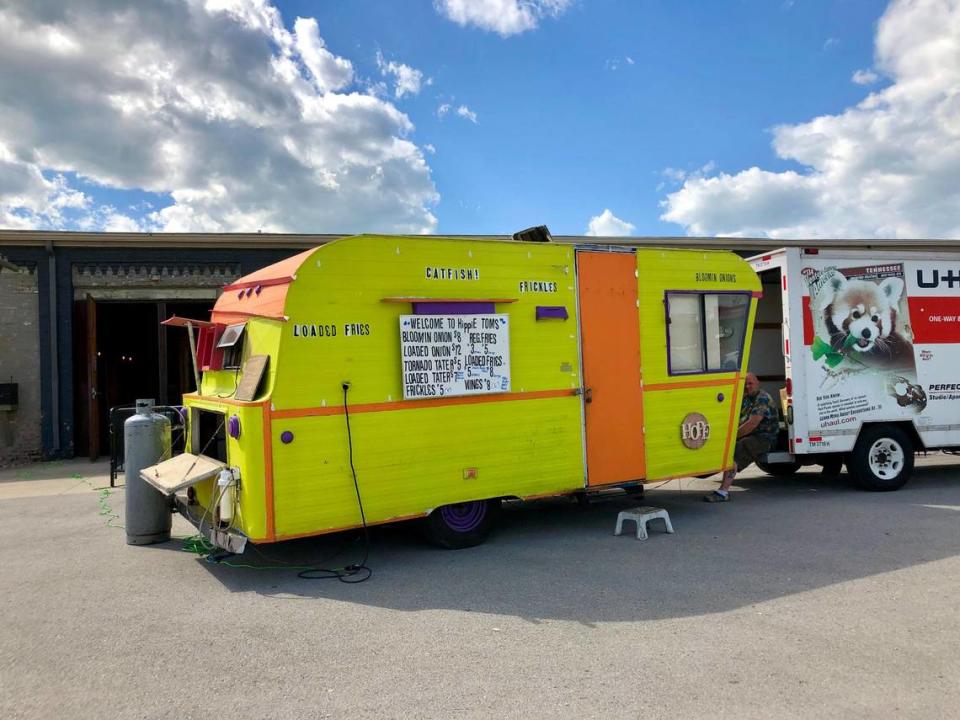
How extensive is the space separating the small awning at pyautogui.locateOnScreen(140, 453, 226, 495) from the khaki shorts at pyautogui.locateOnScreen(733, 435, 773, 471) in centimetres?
619

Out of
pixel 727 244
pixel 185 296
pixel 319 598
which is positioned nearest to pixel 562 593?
pixel 319 598

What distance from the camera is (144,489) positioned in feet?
22.1

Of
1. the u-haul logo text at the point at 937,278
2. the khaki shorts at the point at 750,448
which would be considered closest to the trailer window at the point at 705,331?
the khaki shorts at the point at 750,448

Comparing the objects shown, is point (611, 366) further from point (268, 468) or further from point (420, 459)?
point (268, 468)

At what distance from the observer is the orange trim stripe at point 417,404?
17.7ft

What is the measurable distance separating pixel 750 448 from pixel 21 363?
1413 centimetres

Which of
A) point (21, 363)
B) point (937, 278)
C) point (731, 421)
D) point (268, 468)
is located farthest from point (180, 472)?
point (21, 363)

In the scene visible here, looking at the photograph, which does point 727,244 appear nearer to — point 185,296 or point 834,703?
point 185,296

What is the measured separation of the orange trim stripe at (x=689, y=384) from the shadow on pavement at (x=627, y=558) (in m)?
1.26

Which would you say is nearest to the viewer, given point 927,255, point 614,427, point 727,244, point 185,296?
point 614,427

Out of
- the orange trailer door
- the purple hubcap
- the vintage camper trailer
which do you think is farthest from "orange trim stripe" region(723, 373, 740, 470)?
the purple hubcap

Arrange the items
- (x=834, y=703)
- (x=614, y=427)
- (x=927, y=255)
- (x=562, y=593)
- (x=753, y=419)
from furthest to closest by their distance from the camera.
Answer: (x=927, y=255)
(x=753, y=419)
(x=614, y=427)
(x=562, y=593)
(x=834, y=703)

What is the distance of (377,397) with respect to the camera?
18.7 feet

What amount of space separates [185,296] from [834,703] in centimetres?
1450
